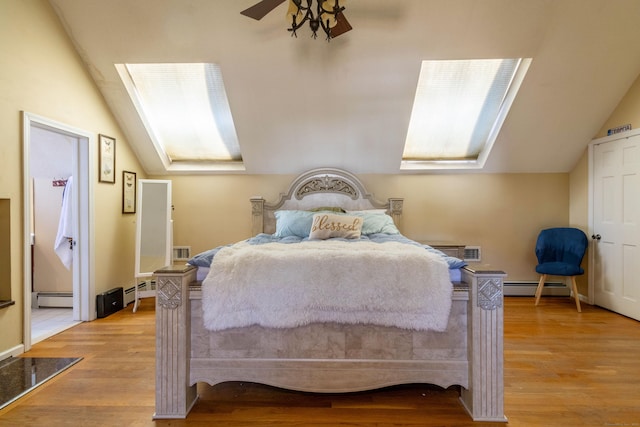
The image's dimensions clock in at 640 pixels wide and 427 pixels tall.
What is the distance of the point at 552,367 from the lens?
245 cm

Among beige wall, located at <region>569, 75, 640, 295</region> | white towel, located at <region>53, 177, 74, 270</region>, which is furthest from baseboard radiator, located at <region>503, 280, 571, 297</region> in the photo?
white towel, located at <region>53, 177, 74, 270</region>

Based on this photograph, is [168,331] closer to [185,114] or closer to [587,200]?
[185,114]

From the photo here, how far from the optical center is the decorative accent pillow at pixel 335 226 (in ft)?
10.8

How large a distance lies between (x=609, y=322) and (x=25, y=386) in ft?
16.0

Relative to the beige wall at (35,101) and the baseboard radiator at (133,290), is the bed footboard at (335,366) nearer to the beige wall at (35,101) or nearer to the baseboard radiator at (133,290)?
the beige wall at (35,101)

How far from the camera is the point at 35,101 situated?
2.85 meters

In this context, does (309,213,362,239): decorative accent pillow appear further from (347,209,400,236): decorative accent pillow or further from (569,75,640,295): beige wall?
(569,75,640,295): beige wall

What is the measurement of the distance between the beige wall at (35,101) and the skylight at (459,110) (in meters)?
3.41

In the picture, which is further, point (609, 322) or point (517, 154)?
point (517, 154)

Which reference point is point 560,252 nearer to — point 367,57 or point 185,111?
point 367,57

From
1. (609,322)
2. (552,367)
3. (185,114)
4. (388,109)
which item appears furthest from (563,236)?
(185,114)

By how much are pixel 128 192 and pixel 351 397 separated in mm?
3494

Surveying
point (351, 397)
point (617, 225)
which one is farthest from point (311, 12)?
point (617, 225)

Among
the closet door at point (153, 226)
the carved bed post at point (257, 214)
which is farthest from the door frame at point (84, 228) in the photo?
the carved bed post at point (257, 214)
